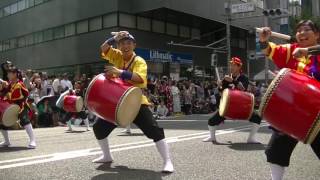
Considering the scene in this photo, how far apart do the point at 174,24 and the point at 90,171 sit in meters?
26.9

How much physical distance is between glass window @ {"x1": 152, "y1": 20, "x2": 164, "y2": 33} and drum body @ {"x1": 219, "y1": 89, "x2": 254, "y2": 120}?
72.0 feet

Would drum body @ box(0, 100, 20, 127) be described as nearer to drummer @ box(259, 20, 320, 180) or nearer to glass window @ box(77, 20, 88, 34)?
drummer @ box(259, 20, 320, 180)

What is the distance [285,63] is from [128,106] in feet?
6.09

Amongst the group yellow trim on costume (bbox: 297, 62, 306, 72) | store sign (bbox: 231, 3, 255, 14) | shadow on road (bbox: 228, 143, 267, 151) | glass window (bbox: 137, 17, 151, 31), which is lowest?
shadow on road (bbox: 228, 143, 267, 151)

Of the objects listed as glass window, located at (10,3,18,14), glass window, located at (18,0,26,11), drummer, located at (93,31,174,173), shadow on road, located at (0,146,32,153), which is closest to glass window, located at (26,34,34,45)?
glass window, located at (18,0,26,11)

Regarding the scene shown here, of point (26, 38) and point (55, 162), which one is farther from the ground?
point (26, 38)

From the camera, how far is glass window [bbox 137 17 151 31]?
29391mm

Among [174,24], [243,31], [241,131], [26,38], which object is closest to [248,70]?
[243,31]

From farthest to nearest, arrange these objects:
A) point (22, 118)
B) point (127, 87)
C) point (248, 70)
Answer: point (248, 70) < point (22, 118) < point (127, 87)

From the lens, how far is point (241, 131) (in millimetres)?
11891

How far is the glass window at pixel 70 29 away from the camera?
31530 mm

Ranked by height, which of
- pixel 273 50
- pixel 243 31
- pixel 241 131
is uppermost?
pixel 243 31

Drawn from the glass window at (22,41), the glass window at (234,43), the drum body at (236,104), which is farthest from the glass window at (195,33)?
the drum body at (236,104)

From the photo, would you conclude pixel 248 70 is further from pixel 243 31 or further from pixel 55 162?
pixel 55 162
